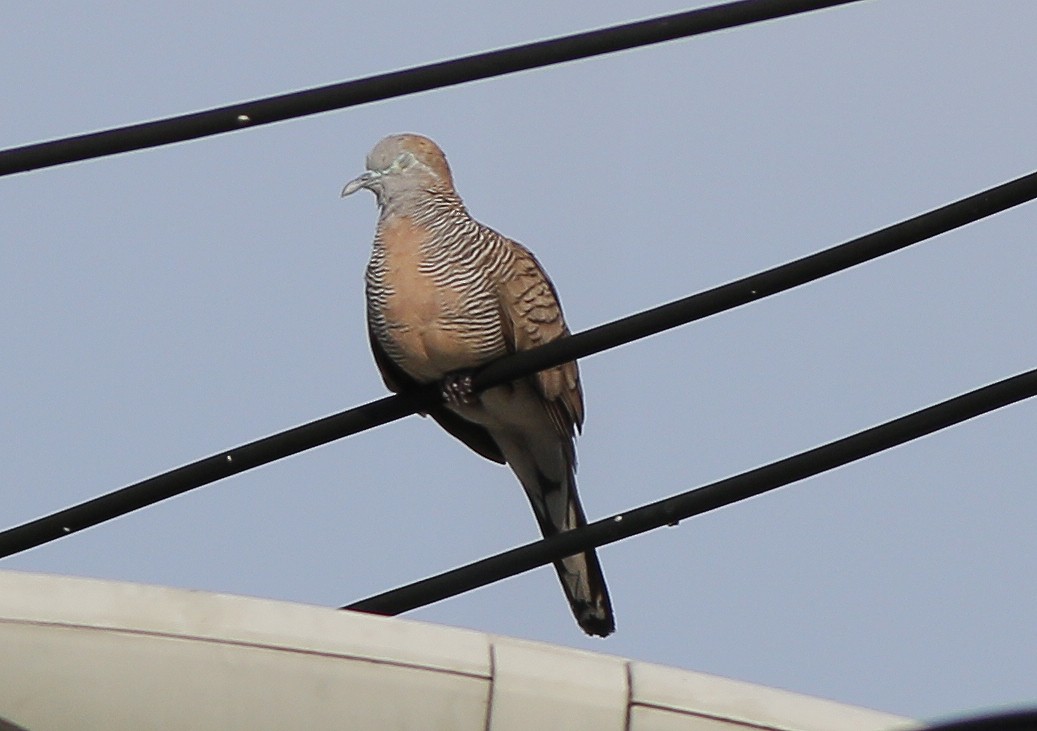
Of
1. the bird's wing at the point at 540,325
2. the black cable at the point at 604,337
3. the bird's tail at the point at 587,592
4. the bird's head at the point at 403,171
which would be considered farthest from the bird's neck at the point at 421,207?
the black cable at the point at 604,337

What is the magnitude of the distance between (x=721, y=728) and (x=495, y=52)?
5.46ft

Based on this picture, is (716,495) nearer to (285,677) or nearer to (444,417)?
(285,677)

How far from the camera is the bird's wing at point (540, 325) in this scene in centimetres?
516

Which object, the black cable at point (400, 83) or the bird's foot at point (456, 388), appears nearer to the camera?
the black cable at point (400, 83)

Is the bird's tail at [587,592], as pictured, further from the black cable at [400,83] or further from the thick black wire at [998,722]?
the thick black wire at [998,722]

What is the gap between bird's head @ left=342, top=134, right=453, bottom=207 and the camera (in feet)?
18.0

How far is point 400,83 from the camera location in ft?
8.89

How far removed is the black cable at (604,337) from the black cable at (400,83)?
46 centimetres

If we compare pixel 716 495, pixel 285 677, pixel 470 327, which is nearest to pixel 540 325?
pixel 470 327

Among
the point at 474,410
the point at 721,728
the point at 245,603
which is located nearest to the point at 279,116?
the point at 245,603

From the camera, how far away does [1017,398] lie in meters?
2.80

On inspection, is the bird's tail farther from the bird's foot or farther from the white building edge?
the white building edge

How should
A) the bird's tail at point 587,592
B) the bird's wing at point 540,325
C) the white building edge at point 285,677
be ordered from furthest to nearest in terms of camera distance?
the bird's tail at point 587,592 → the bird's wing at point 540,325 → the white building edge at point 285,677

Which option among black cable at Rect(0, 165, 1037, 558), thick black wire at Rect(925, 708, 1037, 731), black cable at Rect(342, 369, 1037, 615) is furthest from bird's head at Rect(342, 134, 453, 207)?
thick black wire at Rect(925, 708, 1037, 731)
